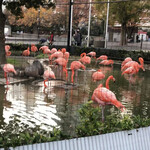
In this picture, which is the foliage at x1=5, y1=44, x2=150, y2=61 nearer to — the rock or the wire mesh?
the wire mesh

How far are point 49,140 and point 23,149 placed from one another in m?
0.30

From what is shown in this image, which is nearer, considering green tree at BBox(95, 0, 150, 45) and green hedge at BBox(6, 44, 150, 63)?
green hedge at BBox(6, 44, 150, 63)

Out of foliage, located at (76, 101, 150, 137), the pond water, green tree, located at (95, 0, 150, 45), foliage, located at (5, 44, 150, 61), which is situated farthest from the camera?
green tree, located at (95, 0, 150, 45)

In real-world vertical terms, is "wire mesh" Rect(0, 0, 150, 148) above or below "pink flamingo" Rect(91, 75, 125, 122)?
below

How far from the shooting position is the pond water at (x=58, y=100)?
5.16 meters

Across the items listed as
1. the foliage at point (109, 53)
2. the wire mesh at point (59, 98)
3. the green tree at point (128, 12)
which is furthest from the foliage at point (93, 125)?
the green tree at point (128, 12)

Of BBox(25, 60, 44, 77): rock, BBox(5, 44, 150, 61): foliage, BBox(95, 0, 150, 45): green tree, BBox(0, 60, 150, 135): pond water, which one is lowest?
BBox(0, 60, 150, 135): pond water

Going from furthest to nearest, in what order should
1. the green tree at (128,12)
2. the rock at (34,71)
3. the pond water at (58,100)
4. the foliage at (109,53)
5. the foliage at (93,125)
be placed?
the green tree at (128,12) < the foliage at (109,53) < the rock at (34,71) < the pond water at (58,100) < the foliage at (93,125)

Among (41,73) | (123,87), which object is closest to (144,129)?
(123,87)

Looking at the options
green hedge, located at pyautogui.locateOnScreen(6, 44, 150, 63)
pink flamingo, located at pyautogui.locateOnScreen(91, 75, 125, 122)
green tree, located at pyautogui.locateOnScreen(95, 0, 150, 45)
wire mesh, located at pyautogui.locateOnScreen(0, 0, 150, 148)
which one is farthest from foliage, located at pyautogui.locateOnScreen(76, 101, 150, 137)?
green tree, located at pyautogui.locateOnScreen(95, 0, 150, 45)

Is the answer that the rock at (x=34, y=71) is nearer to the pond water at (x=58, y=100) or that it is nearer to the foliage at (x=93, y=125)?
the pond water at (x=58, y=100)

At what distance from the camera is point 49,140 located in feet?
10.5

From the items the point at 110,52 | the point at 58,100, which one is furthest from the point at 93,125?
the point at 110,52

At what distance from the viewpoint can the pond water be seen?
516 centimetres
